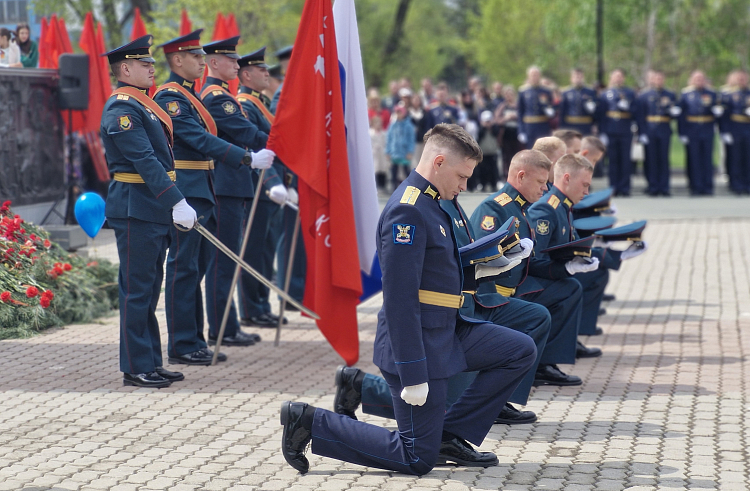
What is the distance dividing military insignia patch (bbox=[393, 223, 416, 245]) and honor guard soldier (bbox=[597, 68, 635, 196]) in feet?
48.7

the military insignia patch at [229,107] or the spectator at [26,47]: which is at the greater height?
the spectator at [26,47]

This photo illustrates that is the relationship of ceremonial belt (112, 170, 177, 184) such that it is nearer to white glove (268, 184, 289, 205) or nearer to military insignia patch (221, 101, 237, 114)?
military insignia patch (221, 101, 237, 114)

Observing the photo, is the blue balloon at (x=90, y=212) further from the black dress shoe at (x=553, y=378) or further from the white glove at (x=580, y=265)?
the white glove at (x=580, y=265)

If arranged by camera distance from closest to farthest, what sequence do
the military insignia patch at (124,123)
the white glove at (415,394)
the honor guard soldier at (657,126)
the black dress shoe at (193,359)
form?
1. the white glove at (415,394)
2. the military insignia patch at (124,123)
3. the black dress shoe at (193,359)
4. the honor guard soldier at (657,126)

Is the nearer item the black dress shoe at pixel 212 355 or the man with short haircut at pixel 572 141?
the black dress shoe at pixel 212 355

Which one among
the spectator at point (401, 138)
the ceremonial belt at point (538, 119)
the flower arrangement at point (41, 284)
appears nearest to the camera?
the flower arrangement at point (41, 284)

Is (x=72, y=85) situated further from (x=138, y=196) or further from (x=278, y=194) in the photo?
(x=138, y=196)

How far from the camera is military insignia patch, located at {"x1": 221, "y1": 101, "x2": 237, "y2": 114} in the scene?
7605 mm

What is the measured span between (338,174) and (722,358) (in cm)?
311

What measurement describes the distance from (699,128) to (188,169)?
1385cm

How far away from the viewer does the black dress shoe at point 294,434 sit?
470 cm

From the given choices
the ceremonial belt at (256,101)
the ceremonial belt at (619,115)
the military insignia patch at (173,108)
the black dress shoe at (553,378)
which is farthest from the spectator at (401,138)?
the black dress shoe at (553,378)

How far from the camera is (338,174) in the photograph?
7.06m

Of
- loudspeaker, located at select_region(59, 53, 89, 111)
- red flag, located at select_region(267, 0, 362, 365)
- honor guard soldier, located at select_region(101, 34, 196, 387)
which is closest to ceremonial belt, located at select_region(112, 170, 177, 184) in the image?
honor guard soldier, located at select_region(101, 34, 196, 387)
